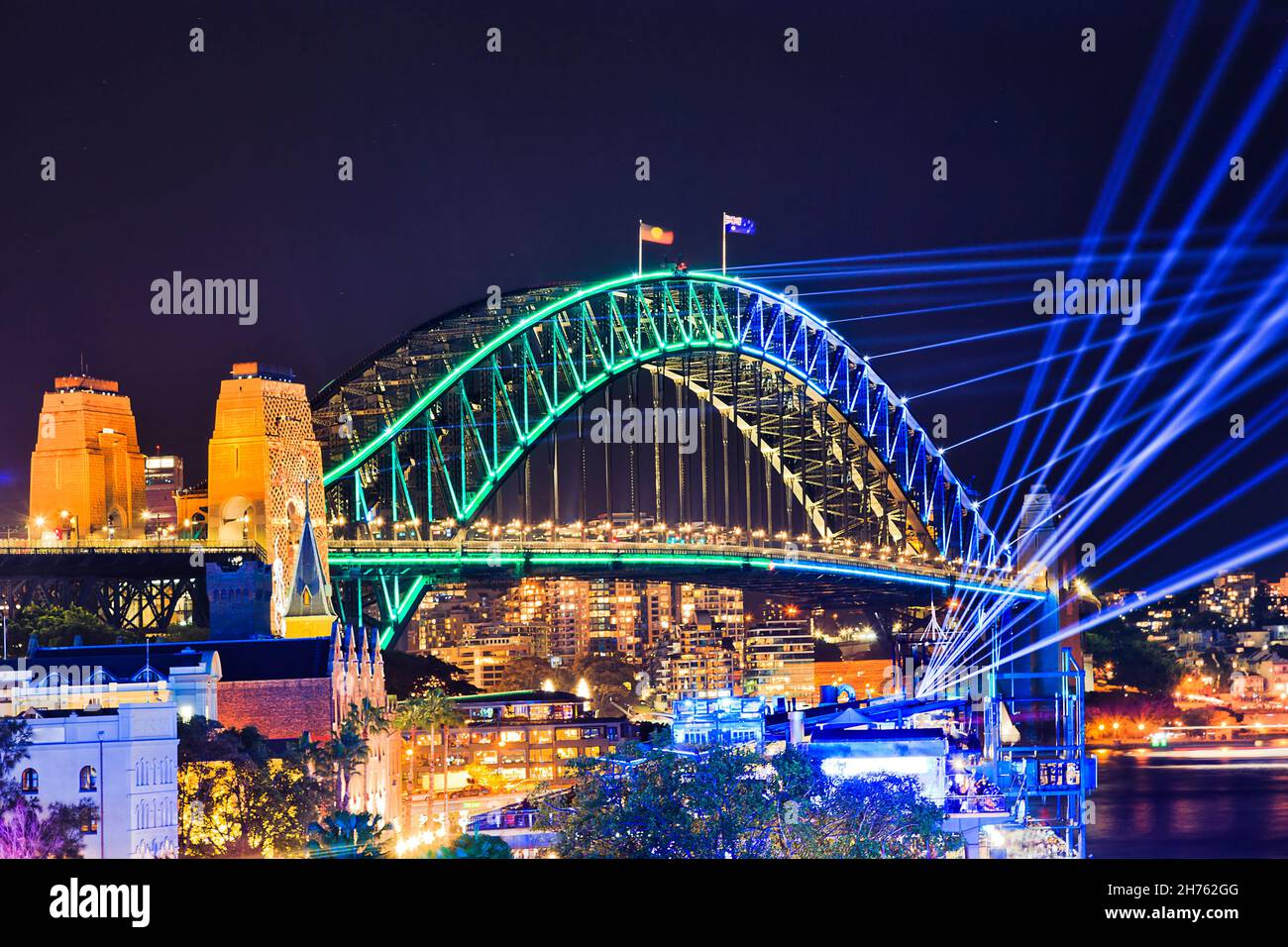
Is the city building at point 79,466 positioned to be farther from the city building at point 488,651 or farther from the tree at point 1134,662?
the tree at point 1134,662

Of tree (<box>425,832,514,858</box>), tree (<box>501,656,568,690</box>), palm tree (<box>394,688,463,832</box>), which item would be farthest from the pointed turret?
tree (<box>501,656,568,690</box>)

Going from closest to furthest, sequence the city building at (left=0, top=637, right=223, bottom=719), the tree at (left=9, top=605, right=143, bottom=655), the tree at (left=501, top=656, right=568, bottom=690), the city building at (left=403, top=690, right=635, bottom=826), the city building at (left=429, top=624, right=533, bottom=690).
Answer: the city building at (left=0, top=637, right=223, bottom=719)
the tree at (left=9, top=605, right=143, bottom=655)
the city building at (left=403, top=690, right=635, bottom=826)
the tree at (left=501, top=656, right=568, bottom=690)
the city building at (left=429, top=624, right=533, bottom=690)

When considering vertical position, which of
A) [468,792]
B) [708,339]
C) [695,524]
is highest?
[708,339]

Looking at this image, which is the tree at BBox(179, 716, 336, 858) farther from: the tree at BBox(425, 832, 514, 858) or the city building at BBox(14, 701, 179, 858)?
the tree at BBox(425, 832, 514, 858)

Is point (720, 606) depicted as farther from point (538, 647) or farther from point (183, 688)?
point (183, 688)

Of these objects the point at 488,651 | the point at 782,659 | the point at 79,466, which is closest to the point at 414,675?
the point at 79,466
